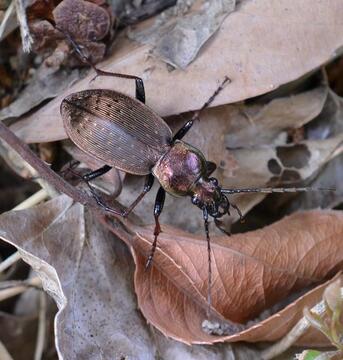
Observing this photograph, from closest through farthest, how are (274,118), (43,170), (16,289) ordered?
(43,170) → (16,289) → (274,118)

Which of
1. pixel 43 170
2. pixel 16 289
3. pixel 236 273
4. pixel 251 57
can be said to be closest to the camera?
pixel 43 170

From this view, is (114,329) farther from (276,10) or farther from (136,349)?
(276,10)

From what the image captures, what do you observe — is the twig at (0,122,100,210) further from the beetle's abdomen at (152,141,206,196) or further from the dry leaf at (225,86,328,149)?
the dry leaf at (225,86,328,149)

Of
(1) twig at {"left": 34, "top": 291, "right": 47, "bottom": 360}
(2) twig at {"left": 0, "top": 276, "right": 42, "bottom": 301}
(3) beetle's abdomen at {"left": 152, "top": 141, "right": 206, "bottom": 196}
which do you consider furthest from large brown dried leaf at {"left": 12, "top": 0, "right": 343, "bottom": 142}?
(1) twig at {"left": 34, "top": 291, "right": 47, "bottom": 360}

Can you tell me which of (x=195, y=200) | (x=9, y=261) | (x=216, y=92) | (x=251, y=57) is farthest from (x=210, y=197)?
(x=9, y=261)

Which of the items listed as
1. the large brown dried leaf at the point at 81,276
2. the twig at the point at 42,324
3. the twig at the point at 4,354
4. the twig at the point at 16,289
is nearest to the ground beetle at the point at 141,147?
the large brown dried leaf at the point at 81,276

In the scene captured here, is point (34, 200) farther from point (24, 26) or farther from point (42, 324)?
point (24, 26)

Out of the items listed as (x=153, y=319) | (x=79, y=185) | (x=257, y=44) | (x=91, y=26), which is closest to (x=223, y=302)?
(x=153, y=319)

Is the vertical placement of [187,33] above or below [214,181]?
above
